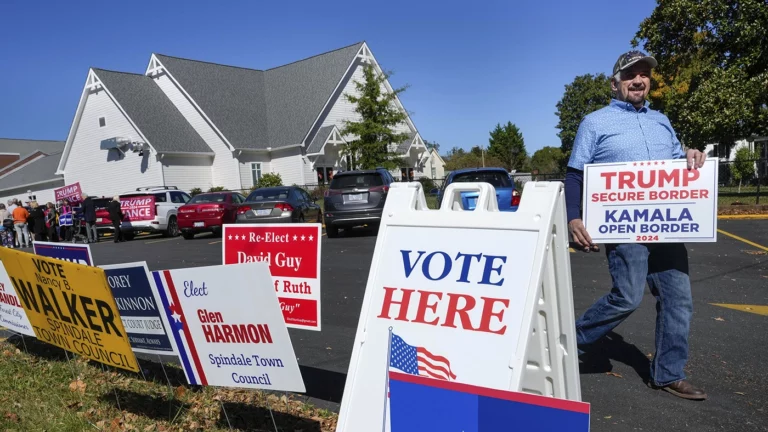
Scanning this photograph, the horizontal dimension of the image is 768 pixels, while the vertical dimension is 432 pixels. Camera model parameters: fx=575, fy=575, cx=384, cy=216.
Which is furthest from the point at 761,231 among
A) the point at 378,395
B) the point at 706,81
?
the point at 378,395

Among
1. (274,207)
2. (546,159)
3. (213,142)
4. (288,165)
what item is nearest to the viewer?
(274,207)

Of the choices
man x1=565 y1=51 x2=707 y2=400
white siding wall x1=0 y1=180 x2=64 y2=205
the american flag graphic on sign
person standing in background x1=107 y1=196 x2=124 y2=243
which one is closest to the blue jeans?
man x1=565 y1=51 x2=707 y2=400

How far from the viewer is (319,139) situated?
34.3m

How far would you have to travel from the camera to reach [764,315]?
18.7ft

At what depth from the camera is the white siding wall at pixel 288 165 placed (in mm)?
34188

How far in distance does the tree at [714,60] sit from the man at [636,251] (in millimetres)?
17085

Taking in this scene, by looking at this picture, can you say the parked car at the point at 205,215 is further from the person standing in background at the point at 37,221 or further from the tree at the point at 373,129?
the tree at the point at 373,129

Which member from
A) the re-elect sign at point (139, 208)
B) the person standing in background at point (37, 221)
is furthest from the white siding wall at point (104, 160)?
the re-elect sign at point (139, 208)

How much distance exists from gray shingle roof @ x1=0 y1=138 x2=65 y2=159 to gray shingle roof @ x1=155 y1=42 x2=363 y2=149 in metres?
58.4

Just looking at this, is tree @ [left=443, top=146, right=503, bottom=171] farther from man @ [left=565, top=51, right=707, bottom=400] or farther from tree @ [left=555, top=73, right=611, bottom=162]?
man @ [left=565, top=51, right=707, bottom=400]

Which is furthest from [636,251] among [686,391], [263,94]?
[263,94]

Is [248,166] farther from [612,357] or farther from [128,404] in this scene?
[612,357]

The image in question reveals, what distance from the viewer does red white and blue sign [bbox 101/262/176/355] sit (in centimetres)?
360

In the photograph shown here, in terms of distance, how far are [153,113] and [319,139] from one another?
9.73 m
